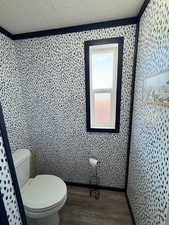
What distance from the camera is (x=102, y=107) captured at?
159cm

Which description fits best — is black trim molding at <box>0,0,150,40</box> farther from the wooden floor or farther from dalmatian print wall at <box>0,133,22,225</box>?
the wooden floor

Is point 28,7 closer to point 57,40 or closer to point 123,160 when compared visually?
point 57,40

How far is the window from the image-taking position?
53.8 inches

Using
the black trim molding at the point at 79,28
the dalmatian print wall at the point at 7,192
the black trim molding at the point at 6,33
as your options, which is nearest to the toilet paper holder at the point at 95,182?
the dalmatian print wall at the point at 7,192

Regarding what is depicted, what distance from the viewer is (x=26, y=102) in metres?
1.66

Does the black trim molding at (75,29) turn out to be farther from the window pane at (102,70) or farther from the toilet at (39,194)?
the toilet at (39,194)

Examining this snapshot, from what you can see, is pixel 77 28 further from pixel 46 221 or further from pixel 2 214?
pixel 46 221

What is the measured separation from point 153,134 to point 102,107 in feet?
2.66

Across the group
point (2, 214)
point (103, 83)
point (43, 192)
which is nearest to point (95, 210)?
point (43, 192)

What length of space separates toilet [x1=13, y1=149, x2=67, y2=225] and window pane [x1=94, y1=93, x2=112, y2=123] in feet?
3.08

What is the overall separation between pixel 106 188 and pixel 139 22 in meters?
2.18

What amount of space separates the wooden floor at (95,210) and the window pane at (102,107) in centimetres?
109

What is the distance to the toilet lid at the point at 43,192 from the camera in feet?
3.50

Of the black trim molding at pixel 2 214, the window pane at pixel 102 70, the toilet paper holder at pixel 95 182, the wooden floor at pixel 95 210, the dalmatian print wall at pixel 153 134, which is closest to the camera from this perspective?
the black trim molding at pixel 2 214
